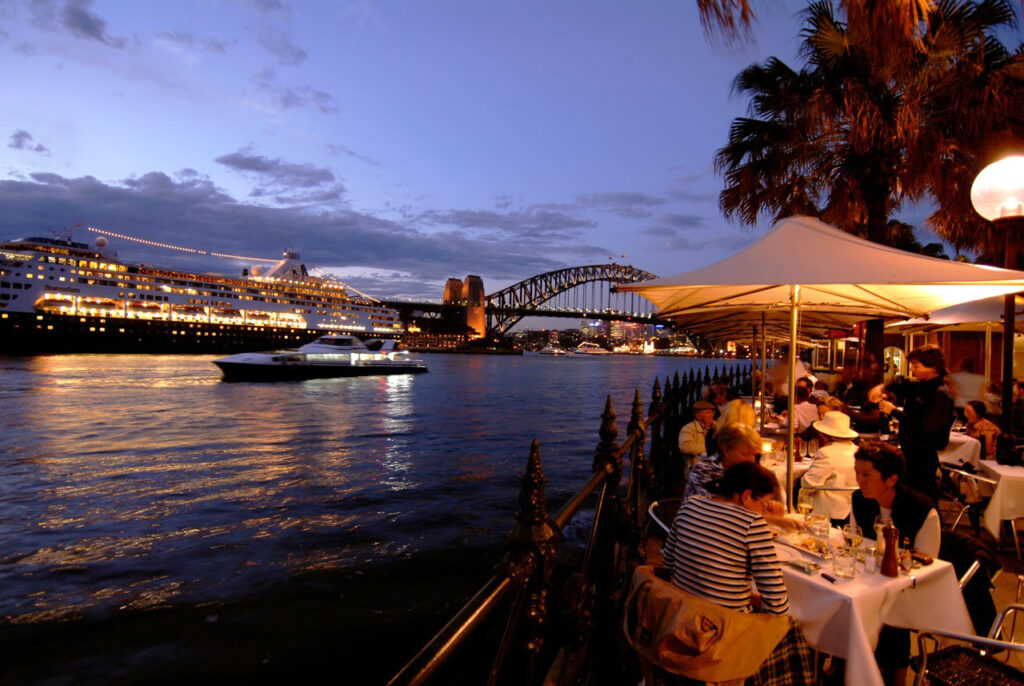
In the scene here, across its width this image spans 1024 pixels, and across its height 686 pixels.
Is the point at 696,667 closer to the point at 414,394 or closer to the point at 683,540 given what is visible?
the point at 683,540

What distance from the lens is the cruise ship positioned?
197 ft

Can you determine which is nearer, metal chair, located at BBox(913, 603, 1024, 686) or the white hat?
metal chair, located at BBox(913, 603, 1024, 686)

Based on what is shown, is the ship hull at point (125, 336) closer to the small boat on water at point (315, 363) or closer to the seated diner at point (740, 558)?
the small boat on water at point (315, 363)

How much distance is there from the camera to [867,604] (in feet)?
8.61

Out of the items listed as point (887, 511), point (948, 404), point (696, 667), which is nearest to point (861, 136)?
point (948, 404)

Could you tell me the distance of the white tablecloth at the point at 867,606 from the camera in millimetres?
2562

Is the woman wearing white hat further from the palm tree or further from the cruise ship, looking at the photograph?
the cruise ship

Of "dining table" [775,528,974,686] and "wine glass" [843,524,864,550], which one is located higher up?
"wine glass" [843,524,864,550]

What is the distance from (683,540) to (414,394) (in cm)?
3001

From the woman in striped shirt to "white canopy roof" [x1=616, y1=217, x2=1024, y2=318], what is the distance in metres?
1.56

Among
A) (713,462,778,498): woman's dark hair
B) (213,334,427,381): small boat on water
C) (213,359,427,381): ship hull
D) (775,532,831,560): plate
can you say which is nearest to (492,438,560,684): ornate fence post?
(713,462,778,498): woman's dark hair

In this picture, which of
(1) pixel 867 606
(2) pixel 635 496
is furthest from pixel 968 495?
(1) pixel 867 606

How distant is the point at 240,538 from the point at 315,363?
3457 cm

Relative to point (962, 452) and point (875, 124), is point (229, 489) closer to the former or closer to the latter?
point (962, 452)
